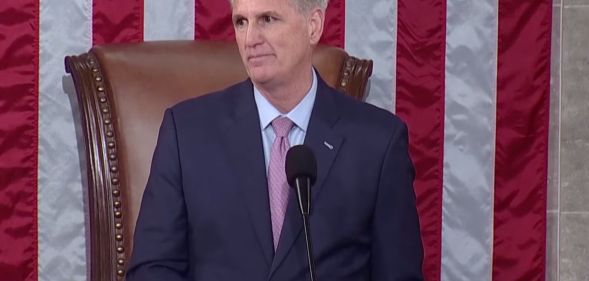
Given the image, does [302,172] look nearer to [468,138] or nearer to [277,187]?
[277,187]

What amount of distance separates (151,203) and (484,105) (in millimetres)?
1271

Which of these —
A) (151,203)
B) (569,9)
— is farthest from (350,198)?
(569,9)

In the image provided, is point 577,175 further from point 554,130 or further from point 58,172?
point 58,172

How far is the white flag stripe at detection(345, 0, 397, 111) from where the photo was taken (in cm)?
321

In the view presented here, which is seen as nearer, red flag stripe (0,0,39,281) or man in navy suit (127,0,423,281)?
man in navy suit (127,0,423,281)

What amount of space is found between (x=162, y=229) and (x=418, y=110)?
3.73 feet

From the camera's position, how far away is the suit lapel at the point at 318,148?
2.32 meters

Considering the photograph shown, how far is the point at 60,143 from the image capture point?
306 cm

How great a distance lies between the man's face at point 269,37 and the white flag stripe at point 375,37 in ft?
2.64

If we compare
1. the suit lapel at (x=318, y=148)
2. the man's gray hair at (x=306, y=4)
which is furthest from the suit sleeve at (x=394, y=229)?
the man's gray hair at (x=306, y=4)

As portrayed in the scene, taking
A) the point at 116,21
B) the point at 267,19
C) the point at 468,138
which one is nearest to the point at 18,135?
the point at 116,21

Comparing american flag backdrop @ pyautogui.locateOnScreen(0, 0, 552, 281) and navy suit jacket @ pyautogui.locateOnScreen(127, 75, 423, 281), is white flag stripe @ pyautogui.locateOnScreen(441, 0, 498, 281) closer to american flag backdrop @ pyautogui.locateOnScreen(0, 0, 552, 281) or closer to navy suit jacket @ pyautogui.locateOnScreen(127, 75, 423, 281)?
american flag backdrop @ pyautogui.locateOnScreen(0, 0, 552, 281)

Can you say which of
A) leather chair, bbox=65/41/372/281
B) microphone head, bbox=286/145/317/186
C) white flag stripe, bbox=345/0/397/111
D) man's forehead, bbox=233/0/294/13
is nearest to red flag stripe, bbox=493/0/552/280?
white flag stripe, bbox=345/0/397/111

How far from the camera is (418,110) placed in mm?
3246
